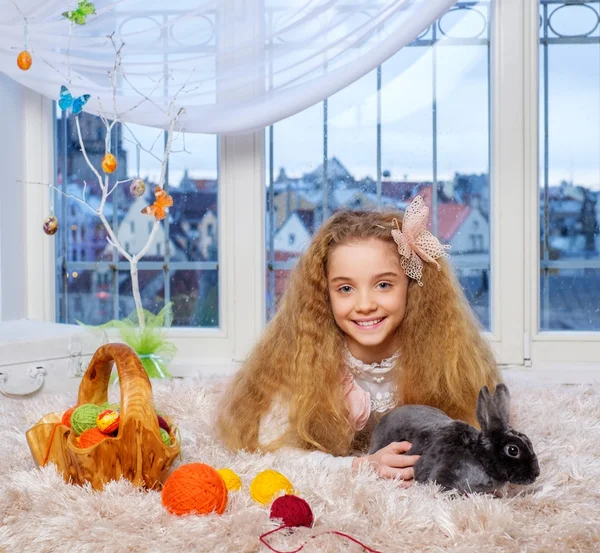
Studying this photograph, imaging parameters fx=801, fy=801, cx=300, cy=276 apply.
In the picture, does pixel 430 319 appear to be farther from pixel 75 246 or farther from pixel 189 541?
pixel 75 246

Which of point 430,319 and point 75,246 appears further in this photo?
point 75,246

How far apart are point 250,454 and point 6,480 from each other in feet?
1.24

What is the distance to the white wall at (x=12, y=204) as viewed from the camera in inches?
87.8

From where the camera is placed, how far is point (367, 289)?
54.3 inches

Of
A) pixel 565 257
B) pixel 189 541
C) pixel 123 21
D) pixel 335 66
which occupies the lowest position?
pixel 189 541

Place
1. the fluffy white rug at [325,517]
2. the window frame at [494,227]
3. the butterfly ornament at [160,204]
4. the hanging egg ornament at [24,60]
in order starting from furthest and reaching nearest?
the window frame at [494,227]
the butterfly ornament at [160,204]
the hanging egg ornament at [24,60]
the fluffy white rug at [325,517]

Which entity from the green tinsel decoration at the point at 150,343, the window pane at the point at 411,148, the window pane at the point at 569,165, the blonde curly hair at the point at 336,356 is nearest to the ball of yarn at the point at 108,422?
the blonde curly hair at the point at 336,356

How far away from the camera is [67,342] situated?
1.87 meters

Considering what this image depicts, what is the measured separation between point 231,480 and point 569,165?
1556 mm

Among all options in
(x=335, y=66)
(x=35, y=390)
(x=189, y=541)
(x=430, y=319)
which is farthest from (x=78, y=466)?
(x=335, y=66)

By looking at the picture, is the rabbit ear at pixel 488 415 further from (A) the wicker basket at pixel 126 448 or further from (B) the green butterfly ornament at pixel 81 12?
(B) the green butterfly ornament at pixel 81 12

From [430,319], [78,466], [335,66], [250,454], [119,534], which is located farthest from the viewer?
[335,66]

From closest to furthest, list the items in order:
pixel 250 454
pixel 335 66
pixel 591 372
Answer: pixel 250 454 → pixel 335 66 → pixel 591 372

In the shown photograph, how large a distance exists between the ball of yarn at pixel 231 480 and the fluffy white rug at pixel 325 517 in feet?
0.11
